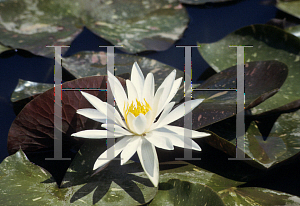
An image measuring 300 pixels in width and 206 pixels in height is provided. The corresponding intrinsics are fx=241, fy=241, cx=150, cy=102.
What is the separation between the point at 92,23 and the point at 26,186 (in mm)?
1364

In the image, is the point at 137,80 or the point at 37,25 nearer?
the point at 137,80

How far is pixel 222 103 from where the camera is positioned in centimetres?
116

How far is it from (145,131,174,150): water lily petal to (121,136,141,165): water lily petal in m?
0.04

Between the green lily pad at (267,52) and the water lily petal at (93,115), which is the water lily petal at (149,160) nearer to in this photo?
the water lily petal at (93,115)

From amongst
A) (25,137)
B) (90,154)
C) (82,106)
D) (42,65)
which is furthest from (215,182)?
(42,65)

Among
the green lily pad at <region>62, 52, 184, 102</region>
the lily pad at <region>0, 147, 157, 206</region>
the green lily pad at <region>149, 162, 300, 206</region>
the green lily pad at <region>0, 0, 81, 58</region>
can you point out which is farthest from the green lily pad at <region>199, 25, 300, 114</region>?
the green lily pad at <region>0, 0, 81, 58</region>

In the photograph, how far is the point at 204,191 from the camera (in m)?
0.91

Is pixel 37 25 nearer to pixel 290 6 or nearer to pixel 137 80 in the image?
pixel 137 80

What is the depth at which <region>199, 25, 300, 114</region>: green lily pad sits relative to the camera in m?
1.39

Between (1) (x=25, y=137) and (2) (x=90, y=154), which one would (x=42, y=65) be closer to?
(1) (x=25, y=137)

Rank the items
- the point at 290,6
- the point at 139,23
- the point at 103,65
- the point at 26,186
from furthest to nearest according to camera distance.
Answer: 1. the point at 290,6
2. the point at 139,23
3. the point at 103,65
4. the point at 26,186

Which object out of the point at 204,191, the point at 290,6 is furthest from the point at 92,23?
the point at 290,6

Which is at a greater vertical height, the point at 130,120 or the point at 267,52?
the point at 267,52

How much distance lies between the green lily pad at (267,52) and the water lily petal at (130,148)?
0.76 metres
